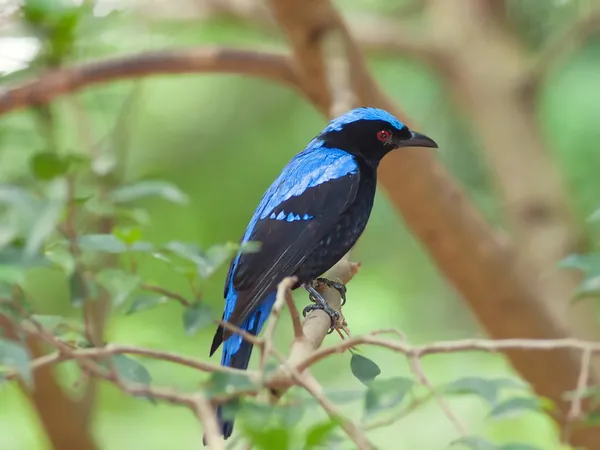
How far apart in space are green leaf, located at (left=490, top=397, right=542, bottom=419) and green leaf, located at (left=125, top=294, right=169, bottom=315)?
0.67 m

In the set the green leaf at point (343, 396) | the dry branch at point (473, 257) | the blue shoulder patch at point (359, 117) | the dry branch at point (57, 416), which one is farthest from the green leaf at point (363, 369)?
the dry branch at point (57, 416)

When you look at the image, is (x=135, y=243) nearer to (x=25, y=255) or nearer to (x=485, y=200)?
(x=25, y=255)

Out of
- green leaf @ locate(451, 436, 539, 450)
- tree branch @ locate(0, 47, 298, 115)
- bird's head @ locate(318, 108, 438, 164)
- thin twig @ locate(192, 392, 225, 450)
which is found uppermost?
tree branch @ locate(0, 47, 298, 115)

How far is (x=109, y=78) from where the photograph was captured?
407 centimetres

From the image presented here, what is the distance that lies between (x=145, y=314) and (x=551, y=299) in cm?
236

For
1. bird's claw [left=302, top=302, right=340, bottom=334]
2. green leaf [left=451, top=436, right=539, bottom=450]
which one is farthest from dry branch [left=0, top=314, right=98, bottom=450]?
green leaf [left=451, top=436, right=539, bottom=450]

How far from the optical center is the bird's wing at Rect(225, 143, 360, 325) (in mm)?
2340

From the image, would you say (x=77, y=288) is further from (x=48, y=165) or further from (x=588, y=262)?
(x=588, y=262)

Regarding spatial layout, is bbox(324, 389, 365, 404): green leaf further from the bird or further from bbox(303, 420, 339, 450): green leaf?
the bird

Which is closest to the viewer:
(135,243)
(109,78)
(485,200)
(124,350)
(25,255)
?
(124,350)

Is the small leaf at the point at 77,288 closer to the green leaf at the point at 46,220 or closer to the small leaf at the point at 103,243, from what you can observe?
the small leaf at the point at 103,243

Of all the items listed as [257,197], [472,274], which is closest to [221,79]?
[257,197]

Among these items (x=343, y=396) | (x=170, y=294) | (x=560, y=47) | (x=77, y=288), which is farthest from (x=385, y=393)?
(x=560, y=47)

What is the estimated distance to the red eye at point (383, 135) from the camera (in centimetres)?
293
